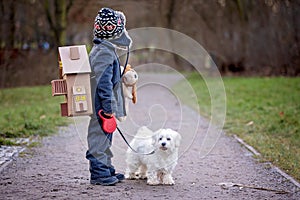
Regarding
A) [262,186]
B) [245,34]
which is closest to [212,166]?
[262,186]

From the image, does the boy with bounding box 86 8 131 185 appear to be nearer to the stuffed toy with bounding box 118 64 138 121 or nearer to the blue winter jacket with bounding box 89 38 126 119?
the blue winter jacket with bounding box 89 38 126 119

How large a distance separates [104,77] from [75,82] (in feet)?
1.03

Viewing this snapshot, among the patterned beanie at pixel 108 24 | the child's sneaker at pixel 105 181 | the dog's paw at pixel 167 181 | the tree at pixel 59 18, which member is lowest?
the dog's paw at pixel 167 181

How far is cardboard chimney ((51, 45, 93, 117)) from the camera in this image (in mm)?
6270

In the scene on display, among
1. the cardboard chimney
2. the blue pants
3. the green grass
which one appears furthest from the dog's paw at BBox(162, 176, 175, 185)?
the green grass

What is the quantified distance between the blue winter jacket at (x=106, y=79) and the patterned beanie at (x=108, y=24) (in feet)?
0.27

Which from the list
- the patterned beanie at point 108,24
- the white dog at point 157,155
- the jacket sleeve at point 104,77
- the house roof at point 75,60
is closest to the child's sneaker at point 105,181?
the white dog at point 157,155

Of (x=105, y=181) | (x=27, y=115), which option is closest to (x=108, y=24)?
(x=105, y=181)

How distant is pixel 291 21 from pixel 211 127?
43.4 ft

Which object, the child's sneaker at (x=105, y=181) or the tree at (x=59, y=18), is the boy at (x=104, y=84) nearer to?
the child's sneaker at (x=105, y=181)

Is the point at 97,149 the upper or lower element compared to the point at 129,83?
lower

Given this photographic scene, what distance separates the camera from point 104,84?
638 centimetres

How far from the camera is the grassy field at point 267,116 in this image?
343 inches

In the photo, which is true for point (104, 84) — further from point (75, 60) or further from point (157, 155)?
point (157, 155)
